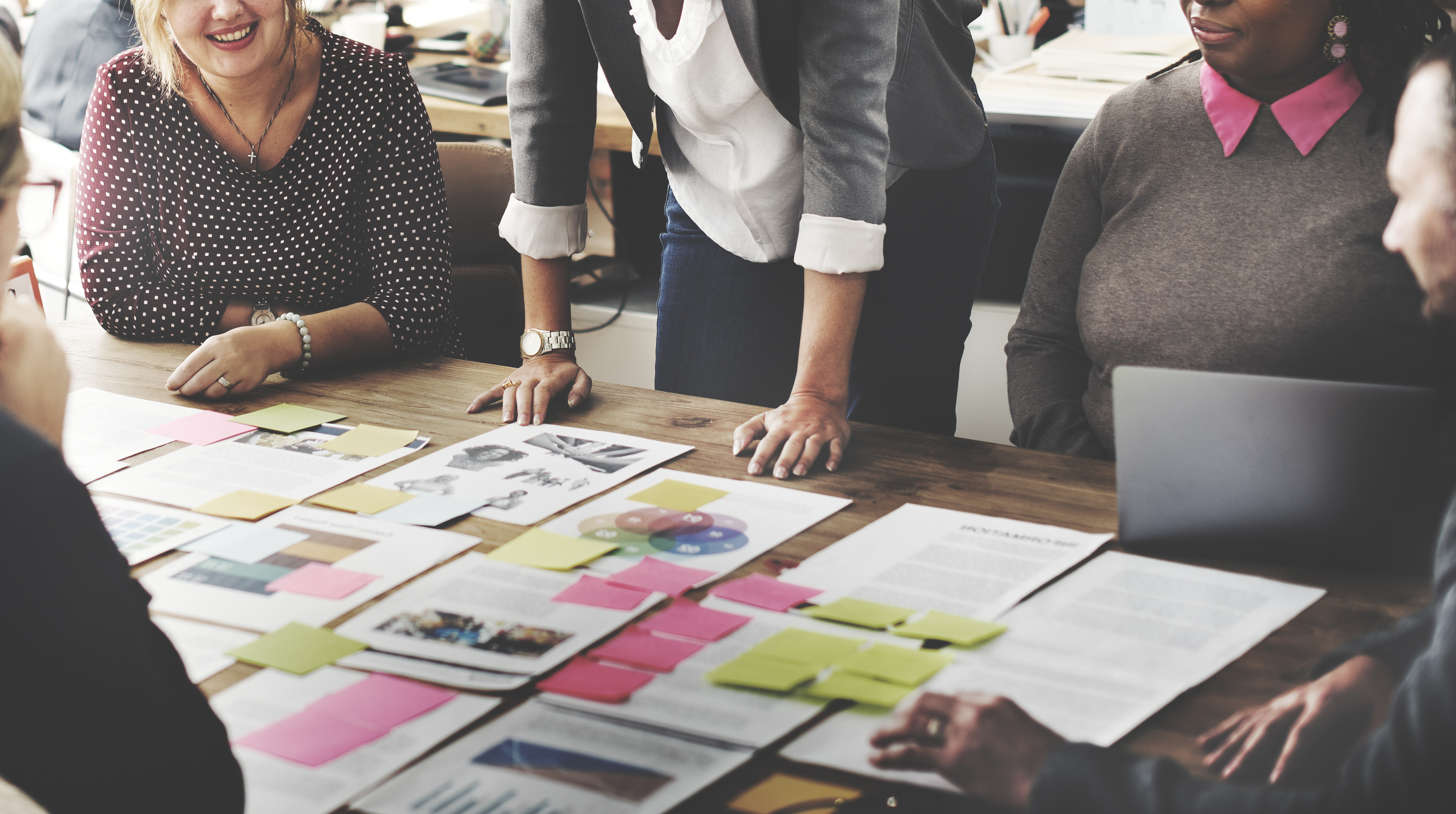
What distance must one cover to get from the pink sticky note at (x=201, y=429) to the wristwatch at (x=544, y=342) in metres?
0.32

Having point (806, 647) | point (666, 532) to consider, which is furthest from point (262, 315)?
point (806, 647)

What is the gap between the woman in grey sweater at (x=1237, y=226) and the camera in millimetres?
1308

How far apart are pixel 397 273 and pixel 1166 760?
1.21 m

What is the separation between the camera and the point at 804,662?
822 mm

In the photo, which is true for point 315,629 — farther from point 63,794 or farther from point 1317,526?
point 1317,526

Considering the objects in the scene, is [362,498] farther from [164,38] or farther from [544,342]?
[164,38]

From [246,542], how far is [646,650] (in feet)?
1.31

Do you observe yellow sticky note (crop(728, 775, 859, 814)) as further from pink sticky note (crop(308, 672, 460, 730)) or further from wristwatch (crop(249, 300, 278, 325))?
wristwatch (crop(249, 300, 278, 325))

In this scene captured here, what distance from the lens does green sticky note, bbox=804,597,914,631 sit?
873 mm

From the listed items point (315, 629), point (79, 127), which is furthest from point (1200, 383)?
point (79, 127)

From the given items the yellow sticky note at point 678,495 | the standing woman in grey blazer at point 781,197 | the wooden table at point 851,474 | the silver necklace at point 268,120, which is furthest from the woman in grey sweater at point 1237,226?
the silver necklace at point 268,120

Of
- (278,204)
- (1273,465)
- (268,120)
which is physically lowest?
(1273,465)

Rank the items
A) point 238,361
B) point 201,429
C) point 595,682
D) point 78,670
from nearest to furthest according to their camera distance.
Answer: point 78,670
point 595,682
point 201,429
point 238,361

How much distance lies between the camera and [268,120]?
5.48 feet
